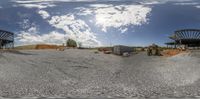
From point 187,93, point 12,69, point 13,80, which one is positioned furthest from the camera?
point 12,69

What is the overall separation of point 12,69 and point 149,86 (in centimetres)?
914

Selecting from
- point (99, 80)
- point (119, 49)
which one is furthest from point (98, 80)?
point (119, 49)

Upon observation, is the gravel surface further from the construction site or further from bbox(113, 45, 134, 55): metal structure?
bbox(113, 45, 134, 55): metal structure

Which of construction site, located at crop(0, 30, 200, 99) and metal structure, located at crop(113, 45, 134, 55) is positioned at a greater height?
metal structure, located at crop(113, 45, 134, 55)

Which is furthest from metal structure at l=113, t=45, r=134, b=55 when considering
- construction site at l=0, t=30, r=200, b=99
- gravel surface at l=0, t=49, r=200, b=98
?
gravel surface at l=0, t=49, r=200, b=98

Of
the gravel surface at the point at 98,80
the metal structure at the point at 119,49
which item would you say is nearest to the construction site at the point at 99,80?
the gravel surface at the point at 98,80

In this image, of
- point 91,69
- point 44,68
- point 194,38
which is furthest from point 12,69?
point 194,38

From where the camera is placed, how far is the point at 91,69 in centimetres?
2616

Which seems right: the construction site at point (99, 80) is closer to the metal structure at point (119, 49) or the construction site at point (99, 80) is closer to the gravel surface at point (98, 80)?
the gravel surface at point (98, 80)

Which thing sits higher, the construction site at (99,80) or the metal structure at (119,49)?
the metal structure at (119,49)

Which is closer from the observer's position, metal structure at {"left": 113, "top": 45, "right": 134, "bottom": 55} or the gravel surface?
the gravel surface

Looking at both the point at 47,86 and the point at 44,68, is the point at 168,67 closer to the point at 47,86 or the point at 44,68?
the point at 44,68

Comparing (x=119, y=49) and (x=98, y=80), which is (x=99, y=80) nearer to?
(x=98, y=80)

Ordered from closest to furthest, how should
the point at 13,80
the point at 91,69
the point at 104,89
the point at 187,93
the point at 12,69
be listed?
the point at 187,93, the point at 104,89, the point at 13,80, the point at 12,69, the point at 91,69
